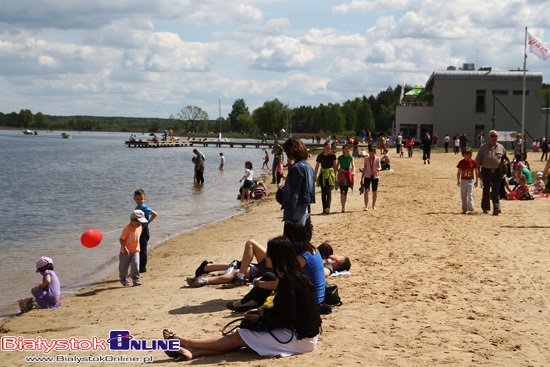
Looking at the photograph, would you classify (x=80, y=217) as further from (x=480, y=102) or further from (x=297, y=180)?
(x=480, y=102)

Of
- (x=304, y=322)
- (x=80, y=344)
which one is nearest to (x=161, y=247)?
(x=80, y=344)

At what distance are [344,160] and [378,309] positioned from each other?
888 centimetres

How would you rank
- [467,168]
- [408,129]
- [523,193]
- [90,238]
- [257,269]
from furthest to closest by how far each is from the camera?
[408,129] → [523,193] → [467,168] → [90,238] → [257,269]

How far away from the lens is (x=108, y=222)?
1922 cm

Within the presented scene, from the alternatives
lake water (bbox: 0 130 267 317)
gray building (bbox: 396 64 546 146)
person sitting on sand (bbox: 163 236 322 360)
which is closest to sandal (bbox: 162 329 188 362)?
person sitting on sand (bbox: 163 236 322 360)

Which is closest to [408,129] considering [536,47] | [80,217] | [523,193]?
[536,47]

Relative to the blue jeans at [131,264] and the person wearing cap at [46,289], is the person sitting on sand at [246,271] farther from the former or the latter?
the person wearing cap at [46,289]

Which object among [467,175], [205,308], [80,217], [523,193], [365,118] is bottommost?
[80,217]

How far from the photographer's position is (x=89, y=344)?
6.74m

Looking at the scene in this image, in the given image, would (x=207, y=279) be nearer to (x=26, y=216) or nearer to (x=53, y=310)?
(x=53, y=310)

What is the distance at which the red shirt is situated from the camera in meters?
14.8

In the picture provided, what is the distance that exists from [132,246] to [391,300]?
4.60 metres

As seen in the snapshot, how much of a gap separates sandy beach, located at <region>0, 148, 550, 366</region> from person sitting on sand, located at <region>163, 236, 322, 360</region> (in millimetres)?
117

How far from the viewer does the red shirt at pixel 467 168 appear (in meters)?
14.8
